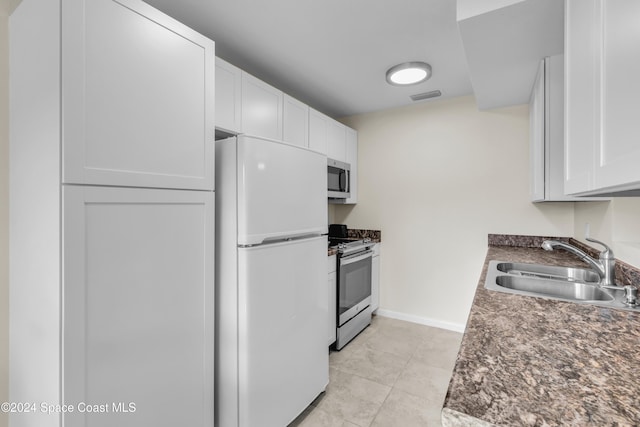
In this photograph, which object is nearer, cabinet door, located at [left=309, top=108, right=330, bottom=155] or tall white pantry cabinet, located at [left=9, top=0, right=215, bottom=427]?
tall white pantry cabinet, located at [left=9, top=0, right=215, bottom=427]

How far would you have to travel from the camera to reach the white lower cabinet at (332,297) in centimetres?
256

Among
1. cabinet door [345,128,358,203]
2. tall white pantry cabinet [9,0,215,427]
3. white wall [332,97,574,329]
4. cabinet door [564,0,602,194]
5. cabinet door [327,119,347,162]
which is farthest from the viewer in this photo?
cabinet door [345,128,358,203]

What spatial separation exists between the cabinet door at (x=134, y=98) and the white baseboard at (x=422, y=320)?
274 centimetres

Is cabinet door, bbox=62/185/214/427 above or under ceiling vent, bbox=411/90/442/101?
under

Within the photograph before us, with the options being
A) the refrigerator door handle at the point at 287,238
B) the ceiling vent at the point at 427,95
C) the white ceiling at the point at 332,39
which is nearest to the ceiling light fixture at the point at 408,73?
the white ceiling at the point at 332,39

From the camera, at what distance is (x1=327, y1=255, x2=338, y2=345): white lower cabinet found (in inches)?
101

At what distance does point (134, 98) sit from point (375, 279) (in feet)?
9.46

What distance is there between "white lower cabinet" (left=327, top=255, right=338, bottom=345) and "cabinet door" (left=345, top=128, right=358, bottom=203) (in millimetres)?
1129

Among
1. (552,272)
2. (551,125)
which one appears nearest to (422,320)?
(552,272)

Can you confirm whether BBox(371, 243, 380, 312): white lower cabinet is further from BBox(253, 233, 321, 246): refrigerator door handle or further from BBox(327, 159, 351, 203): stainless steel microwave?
BBox(253, 233, 321, 246): refrigerator door handle

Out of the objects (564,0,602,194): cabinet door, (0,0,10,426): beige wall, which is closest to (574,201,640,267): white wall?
(564,0,602,194): cabinet door

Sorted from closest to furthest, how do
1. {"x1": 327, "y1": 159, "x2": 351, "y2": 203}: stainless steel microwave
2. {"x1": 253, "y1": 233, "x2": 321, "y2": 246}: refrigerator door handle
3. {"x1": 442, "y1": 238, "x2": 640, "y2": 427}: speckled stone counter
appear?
{"x1": 442, "y1": 238, "x2": 640, "y2": 427}: speckled stone counter → {"x1": 253, "y1": 233, "x2": 321, "y2": 246}: refrigerator door handle → {"x1": 327, "y1": 159, "x2": 351, "y2": 203}: stainless steel microwave

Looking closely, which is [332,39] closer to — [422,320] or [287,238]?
[287,238]

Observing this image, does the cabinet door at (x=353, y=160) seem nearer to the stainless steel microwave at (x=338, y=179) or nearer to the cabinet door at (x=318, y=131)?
the stainless steel microwave at (x=338, y=179)
